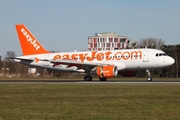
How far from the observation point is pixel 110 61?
176 feet

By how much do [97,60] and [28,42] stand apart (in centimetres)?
1180

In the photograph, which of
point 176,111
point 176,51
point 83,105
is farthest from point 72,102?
point 176,51

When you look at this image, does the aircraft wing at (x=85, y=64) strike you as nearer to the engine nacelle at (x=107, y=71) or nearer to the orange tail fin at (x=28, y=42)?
the engine nacelle at (x=107, y=71)

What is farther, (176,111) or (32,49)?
(32,49)

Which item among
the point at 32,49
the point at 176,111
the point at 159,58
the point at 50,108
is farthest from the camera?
the point at 32,49

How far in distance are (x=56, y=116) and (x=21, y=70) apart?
106m

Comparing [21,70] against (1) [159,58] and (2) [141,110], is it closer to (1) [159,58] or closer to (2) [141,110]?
(1) [159,58]

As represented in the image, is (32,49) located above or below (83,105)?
above

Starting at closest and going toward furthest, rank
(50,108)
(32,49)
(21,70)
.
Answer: (50,108)
(32,49)
(21,70)

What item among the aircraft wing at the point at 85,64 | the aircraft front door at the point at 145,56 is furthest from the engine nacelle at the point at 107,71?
the aircraft front door at the point at 145,56

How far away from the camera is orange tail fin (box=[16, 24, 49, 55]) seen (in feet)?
199

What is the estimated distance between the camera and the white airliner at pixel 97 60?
171 ft

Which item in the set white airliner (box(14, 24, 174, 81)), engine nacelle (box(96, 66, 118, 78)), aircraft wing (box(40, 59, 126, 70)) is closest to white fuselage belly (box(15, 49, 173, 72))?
white airliner (box(14, 24, 174, 81))

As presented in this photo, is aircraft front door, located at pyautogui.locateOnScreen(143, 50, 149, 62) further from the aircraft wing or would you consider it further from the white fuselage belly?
the aircraft wing
